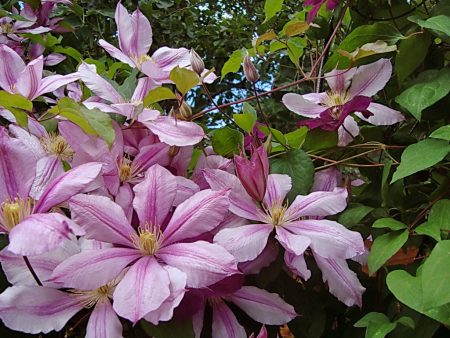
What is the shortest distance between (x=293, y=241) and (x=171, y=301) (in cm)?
12

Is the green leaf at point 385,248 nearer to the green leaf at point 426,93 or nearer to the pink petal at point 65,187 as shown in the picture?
the green leaf at point 426,93

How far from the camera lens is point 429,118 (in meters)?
0.62

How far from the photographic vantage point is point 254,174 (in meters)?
0.48

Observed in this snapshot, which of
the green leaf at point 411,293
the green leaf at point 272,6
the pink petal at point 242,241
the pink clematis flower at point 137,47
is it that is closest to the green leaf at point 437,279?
the green leaf at point 411,293

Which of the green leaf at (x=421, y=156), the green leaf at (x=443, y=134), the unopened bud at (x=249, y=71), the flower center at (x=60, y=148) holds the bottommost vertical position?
the flower center at (x=60, y=148)

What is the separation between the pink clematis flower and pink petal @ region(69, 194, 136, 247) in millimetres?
228

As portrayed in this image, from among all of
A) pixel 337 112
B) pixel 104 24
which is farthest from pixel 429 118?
pixel 104 24

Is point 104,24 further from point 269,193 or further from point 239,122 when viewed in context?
point 269,193

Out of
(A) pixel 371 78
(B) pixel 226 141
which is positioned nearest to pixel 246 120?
(B) pixel 226 141

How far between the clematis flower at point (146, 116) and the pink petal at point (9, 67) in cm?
8

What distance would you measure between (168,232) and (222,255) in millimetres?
58

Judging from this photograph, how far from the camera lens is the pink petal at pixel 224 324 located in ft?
1.47

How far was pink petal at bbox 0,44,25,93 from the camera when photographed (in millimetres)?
555

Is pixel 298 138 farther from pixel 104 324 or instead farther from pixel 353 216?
pixel 104 324
